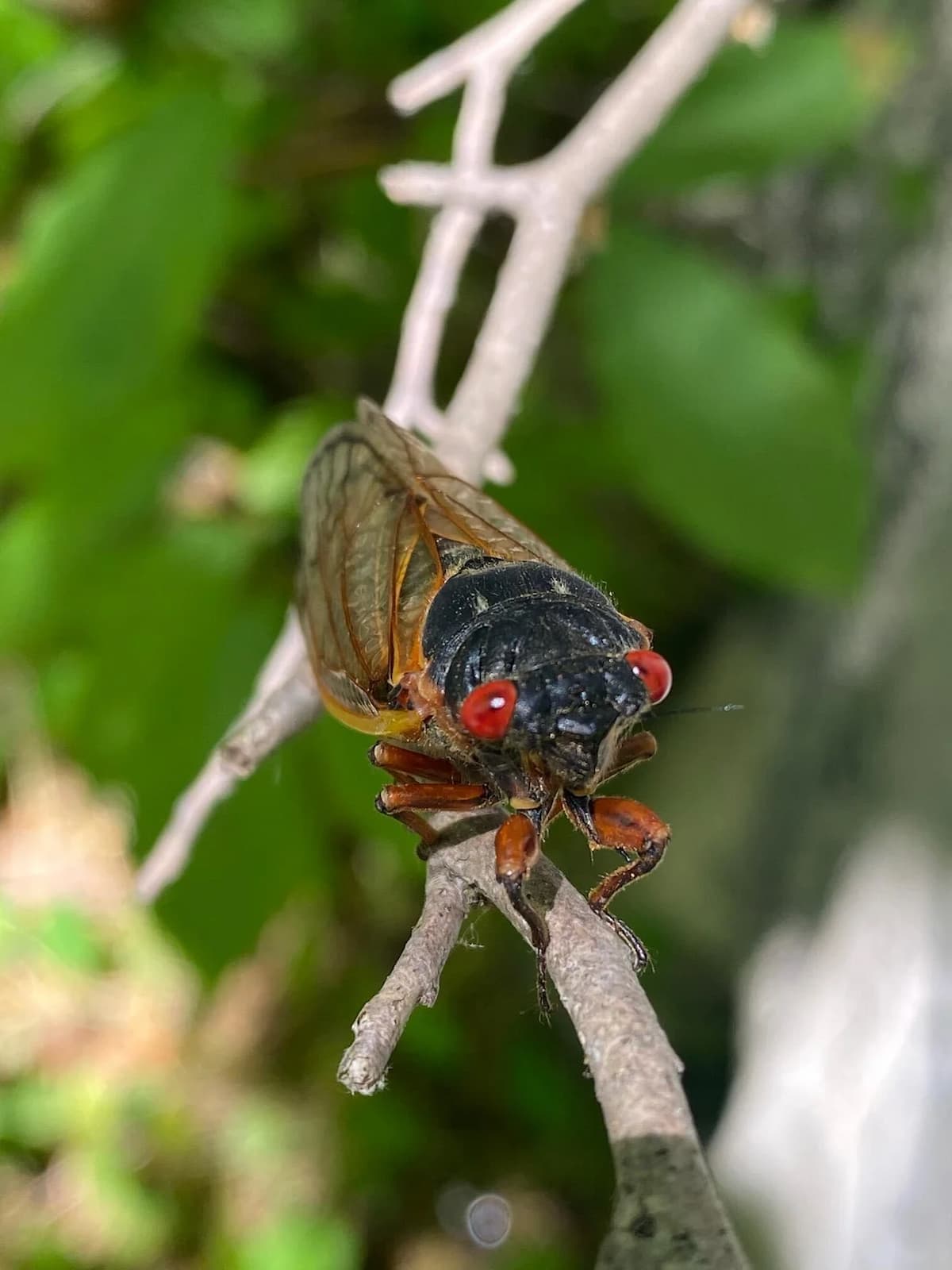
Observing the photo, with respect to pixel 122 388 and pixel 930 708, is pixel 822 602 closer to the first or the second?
pixel 930 708

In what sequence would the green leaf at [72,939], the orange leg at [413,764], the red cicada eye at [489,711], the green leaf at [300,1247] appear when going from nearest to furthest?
the red cicada eye at [489,711]
the orange leg at [413,764]
the green leaf at [300,1247]
the green leaf at [72,939]

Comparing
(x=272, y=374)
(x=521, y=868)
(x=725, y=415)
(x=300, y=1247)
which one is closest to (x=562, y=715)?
(x=521, y=868)

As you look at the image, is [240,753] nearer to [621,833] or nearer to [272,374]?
[621,833]

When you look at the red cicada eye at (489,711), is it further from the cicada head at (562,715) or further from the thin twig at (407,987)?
the thin twig at (407,987)

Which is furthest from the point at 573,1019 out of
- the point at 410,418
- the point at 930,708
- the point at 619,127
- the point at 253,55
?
the point at 253,55

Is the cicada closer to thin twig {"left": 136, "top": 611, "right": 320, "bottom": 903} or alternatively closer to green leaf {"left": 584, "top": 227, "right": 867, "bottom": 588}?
thin twig {"left": 136, "top": 611, "right": 320, "bottom": 903}

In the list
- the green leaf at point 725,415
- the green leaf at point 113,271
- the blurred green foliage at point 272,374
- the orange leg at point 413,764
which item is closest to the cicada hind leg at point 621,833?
the orange leg at point 413,764
